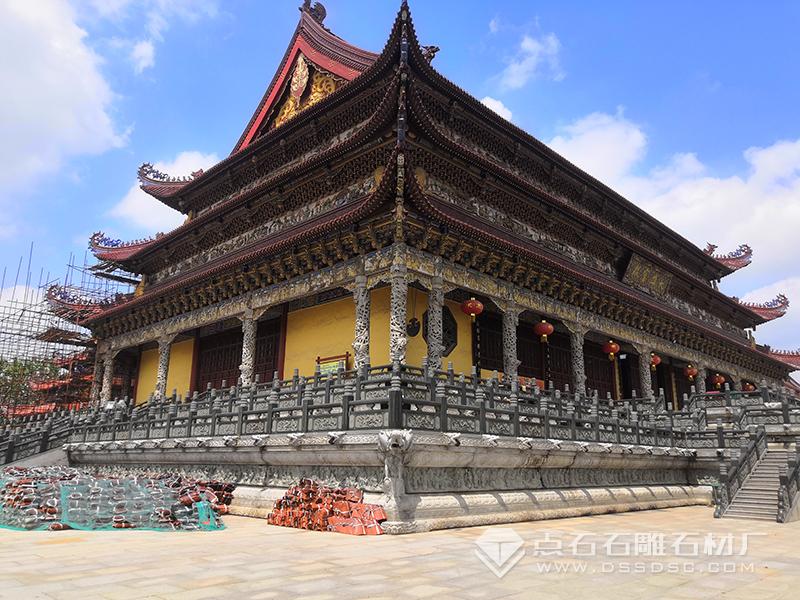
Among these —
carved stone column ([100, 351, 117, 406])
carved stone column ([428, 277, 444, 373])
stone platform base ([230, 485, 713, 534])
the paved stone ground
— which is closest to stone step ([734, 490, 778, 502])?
stone platform base ([230, 485, 713, 534])

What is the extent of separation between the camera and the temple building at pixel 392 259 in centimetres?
1520

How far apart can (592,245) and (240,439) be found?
53.9ft

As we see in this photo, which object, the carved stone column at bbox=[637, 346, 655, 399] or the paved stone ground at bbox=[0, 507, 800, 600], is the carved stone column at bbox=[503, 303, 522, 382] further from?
the carved stone column at bbox=[637, 346, 655, 399]

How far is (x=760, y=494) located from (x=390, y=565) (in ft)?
34.1

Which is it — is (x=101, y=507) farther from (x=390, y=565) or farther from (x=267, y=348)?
(x=267, y=348)

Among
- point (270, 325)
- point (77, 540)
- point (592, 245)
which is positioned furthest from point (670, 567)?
point (592, 245)

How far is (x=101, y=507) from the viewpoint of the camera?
923 centimetres

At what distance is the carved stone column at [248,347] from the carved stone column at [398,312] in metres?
5.59

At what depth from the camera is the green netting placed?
901 centimetres

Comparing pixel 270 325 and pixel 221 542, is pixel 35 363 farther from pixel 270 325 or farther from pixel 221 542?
pixel 221 542

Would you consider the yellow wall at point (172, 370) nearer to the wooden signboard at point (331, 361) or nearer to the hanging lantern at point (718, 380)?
the wooden signboard at point (331, 361)

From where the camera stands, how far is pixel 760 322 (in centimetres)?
3597

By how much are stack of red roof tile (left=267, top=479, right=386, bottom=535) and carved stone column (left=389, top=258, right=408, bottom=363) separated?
4.48 m

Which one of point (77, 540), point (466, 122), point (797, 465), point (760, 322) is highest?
point (466, 122)
